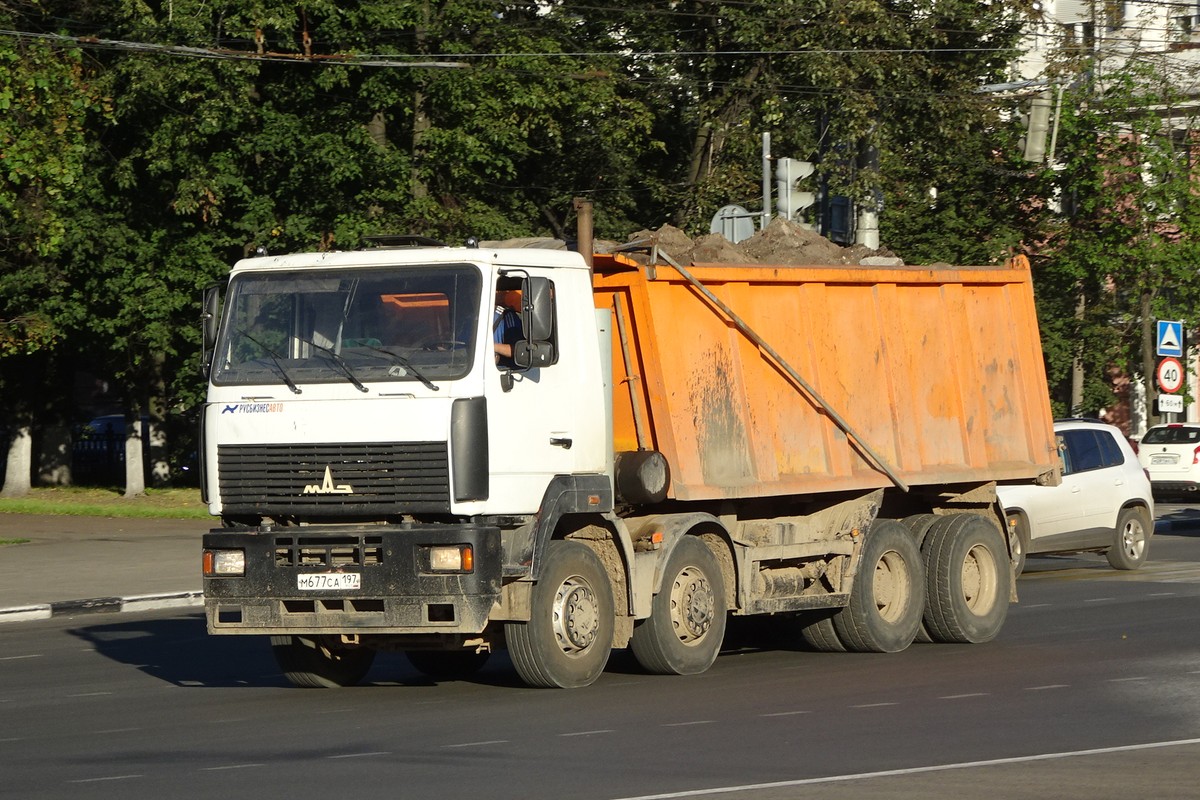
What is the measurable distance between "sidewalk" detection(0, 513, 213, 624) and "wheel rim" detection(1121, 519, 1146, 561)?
409 inches

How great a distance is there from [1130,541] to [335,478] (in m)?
13.2

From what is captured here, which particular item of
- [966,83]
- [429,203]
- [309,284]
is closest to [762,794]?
[309,284]

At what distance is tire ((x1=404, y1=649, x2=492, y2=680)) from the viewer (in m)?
13.1

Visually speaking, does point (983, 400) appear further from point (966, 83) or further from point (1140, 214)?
point (1140, 214)

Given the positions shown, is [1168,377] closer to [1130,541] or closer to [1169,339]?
[1169,339]

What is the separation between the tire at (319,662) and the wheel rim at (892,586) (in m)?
3.93

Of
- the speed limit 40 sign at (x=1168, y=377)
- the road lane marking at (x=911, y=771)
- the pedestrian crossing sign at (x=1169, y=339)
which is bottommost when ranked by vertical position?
the road lane marking at (x=911, y=771)

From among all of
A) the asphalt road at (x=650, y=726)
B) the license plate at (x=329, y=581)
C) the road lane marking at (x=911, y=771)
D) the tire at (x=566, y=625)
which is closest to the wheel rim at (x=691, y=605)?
the asphalt road at (x=650, y=726)

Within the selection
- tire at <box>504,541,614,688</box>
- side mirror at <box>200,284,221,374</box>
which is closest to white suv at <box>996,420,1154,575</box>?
tire at <box>504,541,614,688</box>

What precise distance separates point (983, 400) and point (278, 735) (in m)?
7.04

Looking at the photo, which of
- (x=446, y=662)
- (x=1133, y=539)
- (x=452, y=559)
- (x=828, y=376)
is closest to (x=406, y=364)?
(x=452, y=559)

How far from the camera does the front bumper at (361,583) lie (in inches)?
425

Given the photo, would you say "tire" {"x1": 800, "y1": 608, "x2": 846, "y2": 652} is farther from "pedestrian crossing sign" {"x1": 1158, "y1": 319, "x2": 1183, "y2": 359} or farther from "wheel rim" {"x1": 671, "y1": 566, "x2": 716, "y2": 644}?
"pedestrian crossing sign" {"x1": 1158, "y1": 319, "x2": 1183, "y2": 359}

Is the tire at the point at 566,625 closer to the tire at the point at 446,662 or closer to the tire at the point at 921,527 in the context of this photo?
the tire at the point at 446,662
